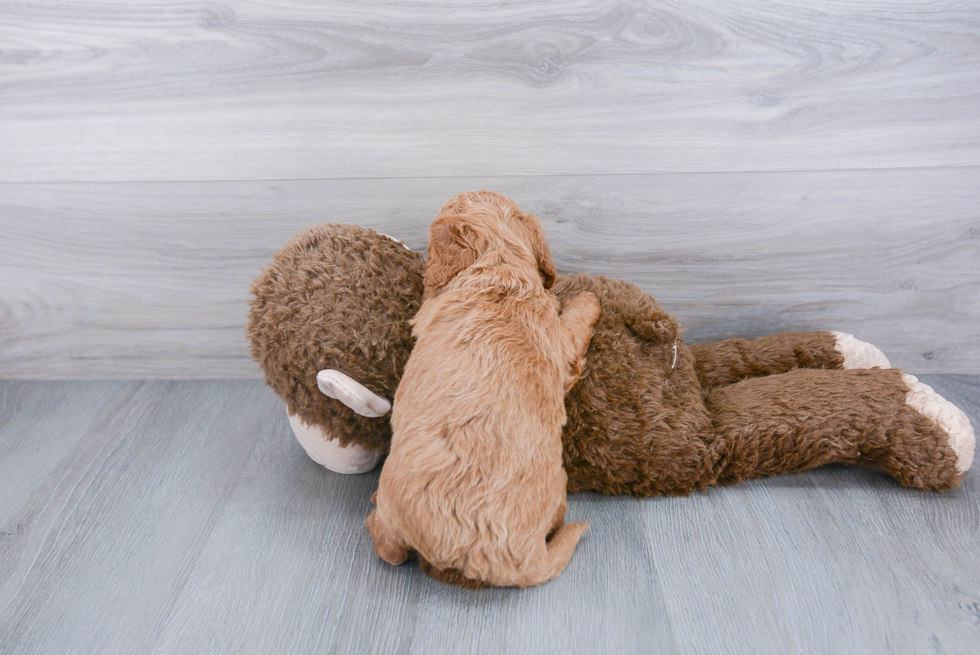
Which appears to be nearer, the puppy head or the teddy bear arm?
the puppy head

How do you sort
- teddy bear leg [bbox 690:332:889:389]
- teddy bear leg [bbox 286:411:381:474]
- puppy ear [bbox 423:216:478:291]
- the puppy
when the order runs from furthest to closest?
teddy bear leg [bbox 690:332:889:389], teddy bear leg [bbox 286:411:381:474], puppy ear [bbox 423:216:478:291], the puppy

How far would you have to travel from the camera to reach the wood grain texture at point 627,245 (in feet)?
3.91

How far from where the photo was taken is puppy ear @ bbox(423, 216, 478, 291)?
2.92ft

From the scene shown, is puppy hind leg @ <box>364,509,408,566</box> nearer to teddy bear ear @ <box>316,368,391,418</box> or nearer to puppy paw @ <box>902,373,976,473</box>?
teddy bear ear @ <box>316,368,391,418</box>

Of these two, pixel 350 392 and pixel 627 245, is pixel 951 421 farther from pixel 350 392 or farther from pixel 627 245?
pixel 350 392

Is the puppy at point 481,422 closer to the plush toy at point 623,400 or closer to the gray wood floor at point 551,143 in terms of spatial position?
the plush toy at point 623,400

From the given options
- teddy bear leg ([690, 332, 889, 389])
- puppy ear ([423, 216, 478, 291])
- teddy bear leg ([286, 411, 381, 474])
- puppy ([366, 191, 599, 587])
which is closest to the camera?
puppy ([366, 191, 599, 587])

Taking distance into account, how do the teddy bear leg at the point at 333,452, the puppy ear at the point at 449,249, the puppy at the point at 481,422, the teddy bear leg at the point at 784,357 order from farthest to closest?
the teddy bear leg at the point at 784,357
the teddy bear leg at the point at 333,452
the puppy ear at the point at 449,249
the puppy at the point at 481,422

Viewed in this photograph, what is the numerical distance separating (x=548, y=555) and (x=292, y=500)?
0.45 metres

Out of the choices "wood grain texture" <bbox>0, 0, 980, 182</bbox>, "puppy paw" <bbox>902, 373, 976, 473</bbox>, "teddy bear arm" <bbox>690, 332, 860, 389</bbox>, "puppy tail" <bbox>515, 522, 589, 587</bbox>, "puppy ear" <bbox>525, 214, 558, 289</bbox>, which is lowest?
"puppy tail" <bbox>515, 522, 589, 587</bbox>

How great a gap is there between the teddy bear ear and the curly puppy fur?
15mm

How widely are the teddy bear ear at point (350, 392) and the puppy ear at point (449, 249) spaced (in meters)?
0.20

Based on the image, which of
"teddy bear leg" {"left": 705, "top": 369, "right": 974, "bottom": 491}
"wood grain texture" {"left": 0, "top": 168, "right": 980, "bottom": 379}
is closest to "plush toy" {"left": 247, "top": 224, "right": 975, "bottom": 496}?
"teddy bear leg" {"left": 705, "top": 369, "right": 974, "bottom": 491}

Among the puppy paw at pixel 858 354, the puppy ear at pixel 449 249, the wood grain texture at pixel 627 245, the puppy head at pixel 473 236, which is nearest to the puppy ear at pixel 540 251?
the puppy head at pixel 473 236
